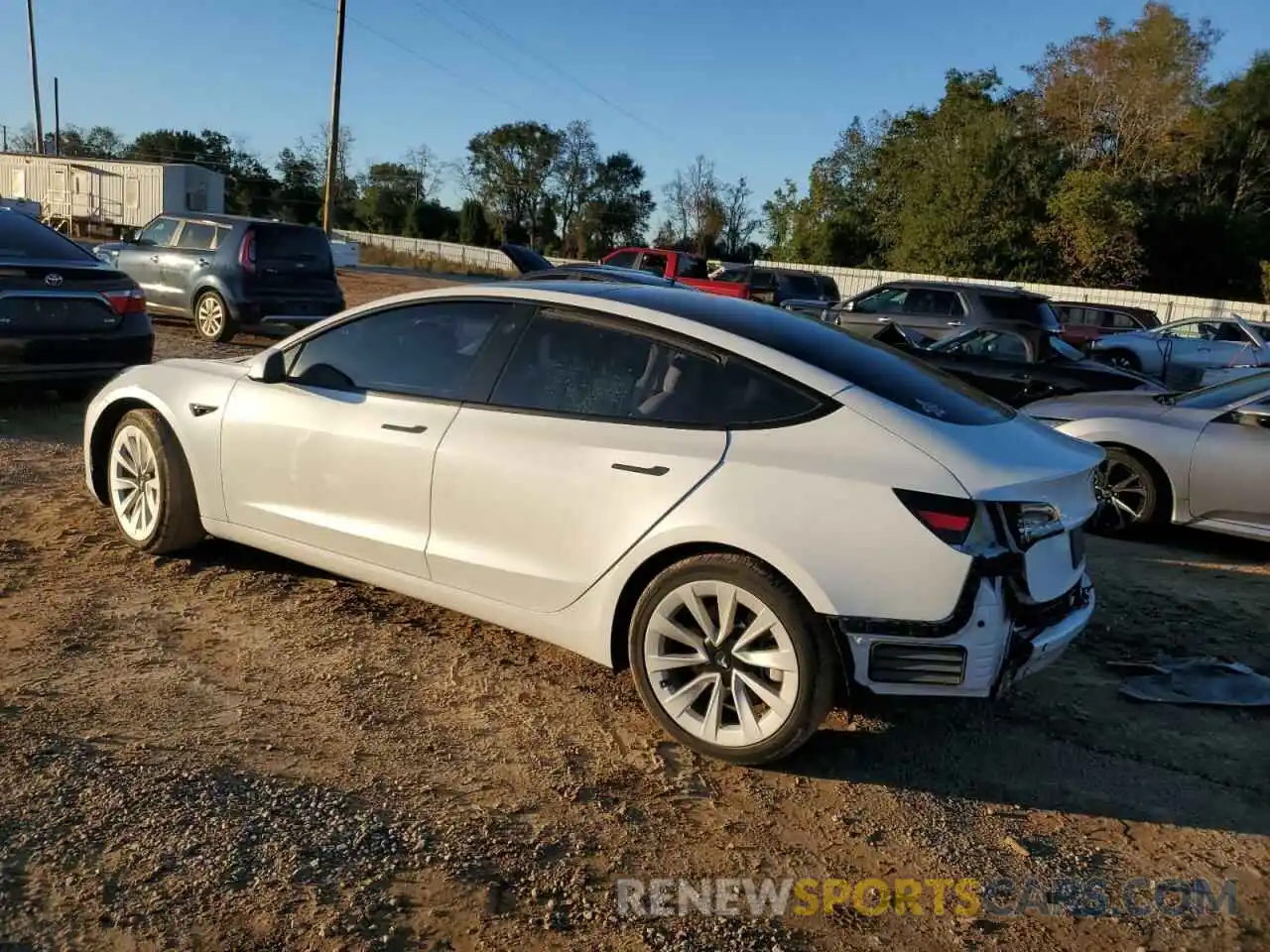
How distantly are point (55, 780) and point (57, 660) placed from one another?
0.97 meters

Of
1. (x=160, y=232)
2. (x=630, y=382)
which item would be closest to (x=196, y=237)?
(x=160, y=232)

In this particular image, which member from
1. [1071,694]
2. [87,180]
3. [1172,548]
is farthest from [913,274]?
[1071,694]

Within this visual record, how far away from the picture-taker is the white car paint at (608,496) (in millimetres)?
3287

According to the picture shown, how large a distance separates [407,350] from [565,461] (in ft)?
3.61

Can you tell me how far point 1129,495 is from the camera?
23.0 ft

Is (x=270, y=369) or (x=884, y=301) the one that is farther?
(x=884, y=301)

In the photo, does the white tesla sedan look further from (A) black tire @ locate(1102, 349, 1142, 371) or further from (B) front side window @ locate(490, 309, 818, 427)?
(A) black tire @ locate(1102, 349, 1142, 371)

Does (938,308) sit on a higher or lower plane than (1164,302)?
higher

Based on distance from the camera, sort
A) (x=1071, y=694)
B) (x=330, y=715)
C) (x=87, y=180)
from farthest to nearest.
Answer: (x=87, y=180), (x=1071, y=694), (x=330, y=715)

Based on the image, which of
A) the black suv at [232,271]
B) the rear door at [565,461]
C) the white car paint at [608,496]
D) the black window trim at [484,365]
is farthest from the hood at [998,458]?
the black suv at [232,271]

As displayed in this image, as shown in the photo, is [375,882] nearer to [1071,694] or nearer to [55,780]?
[55,780]

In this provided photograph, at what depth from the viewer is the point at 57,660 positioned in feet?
13.1

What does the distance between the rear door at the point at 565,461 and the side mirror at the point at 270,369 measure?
1093 mm

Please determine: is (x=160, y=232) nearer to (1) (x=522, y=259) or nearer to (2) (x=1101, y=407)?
(1) (x=522, y=259)
